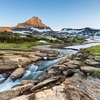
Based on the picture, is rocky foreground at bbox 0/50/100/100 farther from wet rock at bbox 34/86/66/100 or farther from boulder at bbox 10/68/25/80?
boulder at bbox 10/68/25/80

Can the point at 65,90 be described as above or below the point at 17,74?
above

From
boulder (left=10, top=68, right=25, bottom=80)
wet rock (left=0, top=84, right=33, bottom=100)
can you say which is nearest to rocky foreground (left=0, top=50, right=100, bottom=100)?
wet rock (left=0, top=84, right=33, bottom=100)

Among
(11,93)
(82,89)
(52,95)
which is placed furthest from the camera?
(11,93)

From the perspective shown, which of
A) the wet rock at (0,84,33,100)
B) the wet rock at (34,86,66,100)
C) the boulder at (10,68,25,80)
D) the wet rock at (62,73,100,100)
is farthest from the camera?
the boulder at (10,68,25,80)

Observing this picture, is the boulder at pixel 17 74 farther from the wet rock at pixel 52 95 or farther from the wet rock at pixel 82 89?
A: the wet rock at pixel 52 95

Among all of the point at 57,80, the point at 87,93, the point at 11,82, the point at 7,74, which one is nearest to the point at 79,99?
the point at 87,93

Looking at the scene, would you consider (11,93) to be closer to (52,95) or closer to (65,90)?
(52,95)

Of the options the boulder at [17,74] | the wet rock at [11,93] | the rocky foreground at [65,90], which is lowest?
the boulder at [17,74]

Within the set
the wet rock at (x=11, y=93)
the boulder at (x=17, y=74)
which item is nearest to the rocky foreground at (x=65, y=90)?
the wet rock at (x=11, y=93)

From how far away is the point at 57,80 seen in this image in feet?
49.7

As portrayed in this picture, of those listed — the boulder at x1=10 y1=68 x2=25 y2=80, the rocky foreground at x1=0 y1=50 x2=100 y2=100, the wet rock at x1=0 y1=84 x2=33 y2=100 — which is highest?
the rocky foreground at x1=0 y1=50 x2=100 y2=100

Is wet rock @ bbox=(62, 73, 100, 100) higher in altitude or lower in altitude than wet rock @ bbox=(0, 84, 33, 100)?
higher

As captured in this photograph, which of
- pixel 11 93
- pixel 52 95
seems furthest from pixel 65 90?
pixel 11 93

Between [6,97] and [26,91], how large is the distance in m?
1.96
